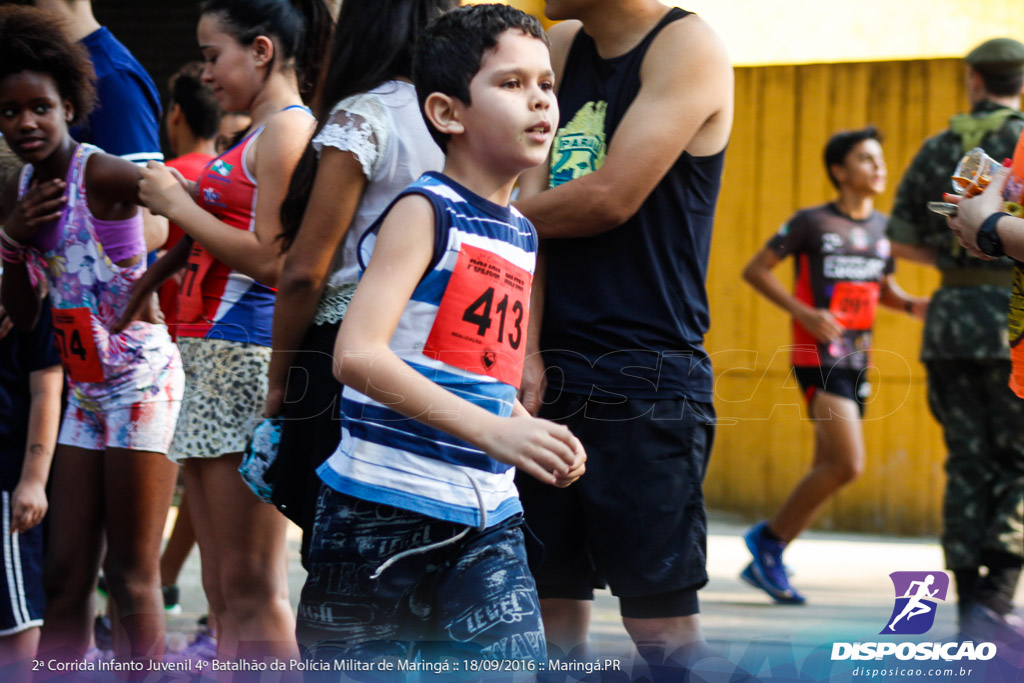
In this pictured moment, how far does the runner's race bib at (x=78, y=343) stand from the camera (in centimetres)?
306

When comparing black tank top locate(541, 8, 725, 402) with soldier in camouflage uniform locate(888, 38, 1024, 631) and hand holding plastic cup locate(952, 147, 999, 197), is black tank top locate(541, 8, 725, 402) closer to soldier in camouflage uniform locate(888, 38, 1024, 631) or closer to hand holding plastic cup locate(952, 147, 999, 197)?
hand holding plastic cup locate(952, 147, 999, 197)

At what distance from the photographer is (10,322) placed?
3299mm

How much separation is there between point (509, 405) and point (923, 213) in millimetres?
3074

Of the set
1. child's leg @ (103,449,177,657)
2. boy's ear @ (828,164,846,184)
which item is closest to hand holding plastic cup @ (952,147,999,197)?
child's leg @ (103,449,177,657)

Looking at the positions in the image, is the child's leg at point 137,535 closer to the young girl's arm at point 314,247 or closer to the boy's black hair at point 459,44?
the young girl's arm at point 314,247

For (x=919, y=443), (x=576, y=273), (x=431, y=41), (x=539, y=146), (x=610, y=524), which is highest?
(x=431, y=41)

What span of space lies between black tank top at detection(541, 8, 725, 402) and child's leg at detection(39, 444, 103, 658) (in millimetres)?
1362

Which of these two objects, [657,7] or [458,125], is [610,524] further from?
[657,7]

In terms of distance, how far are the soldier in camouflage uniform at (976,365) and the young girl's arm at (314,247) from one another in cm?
276

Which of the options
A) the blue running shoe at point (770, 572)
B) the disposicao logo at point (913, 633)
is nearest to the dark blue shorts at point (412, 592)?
the disposicao logo at point (913, 633)

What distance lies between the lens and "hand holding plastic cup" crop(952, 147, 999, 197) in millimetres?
2441

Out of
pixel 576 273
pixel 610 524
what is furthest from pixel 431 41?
pixel 610 524

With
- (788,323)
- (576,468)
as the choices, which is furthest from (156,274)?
(788,323)

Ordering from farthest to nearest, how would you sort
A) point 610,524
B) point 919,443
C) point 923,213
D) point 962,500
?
point 919,443 → point 923,213 → point 962,500 → point 610,524
